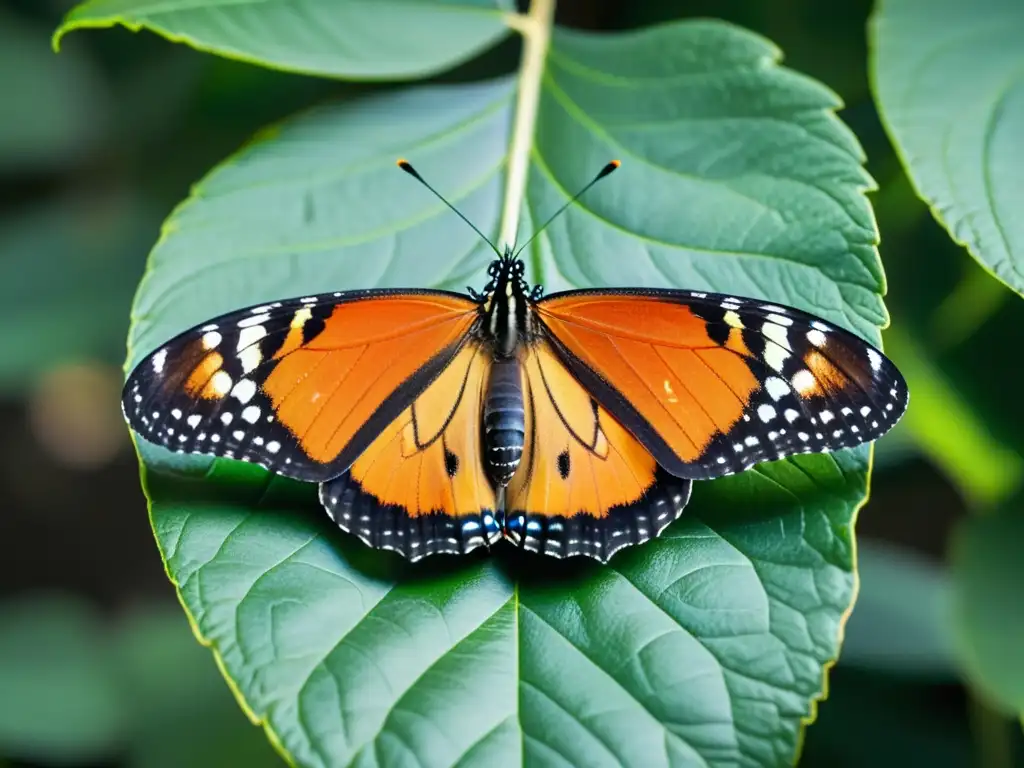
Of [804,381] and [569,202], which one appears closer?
[804,381]

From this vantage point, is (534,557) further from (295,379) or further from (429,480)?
(295,379)

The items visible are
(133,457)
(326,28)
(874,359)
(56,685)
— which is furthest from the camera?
(133,457)

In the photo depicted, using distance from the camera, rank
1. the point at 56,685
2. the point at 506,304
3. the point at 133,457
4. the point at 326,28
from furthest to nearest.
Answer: the point at 133,457
the point at 56,685
the point at 326,28
the point at 506,304

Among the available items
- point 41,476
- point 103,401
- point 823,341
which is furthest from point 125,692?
point 823,341

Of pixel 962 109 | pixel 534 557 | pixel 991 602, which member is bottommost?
pixel 991 602

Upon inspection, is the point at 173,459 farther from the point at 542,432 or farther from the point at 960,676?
the point at 960,676

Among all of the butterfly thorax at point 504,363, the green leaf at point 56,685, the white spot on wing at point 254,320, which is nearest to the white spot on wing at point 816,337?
the butterfly thorax at point 504,363

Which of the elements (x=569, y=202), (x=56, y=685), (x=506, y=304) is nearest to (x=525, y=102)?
(x=569, y=202)
